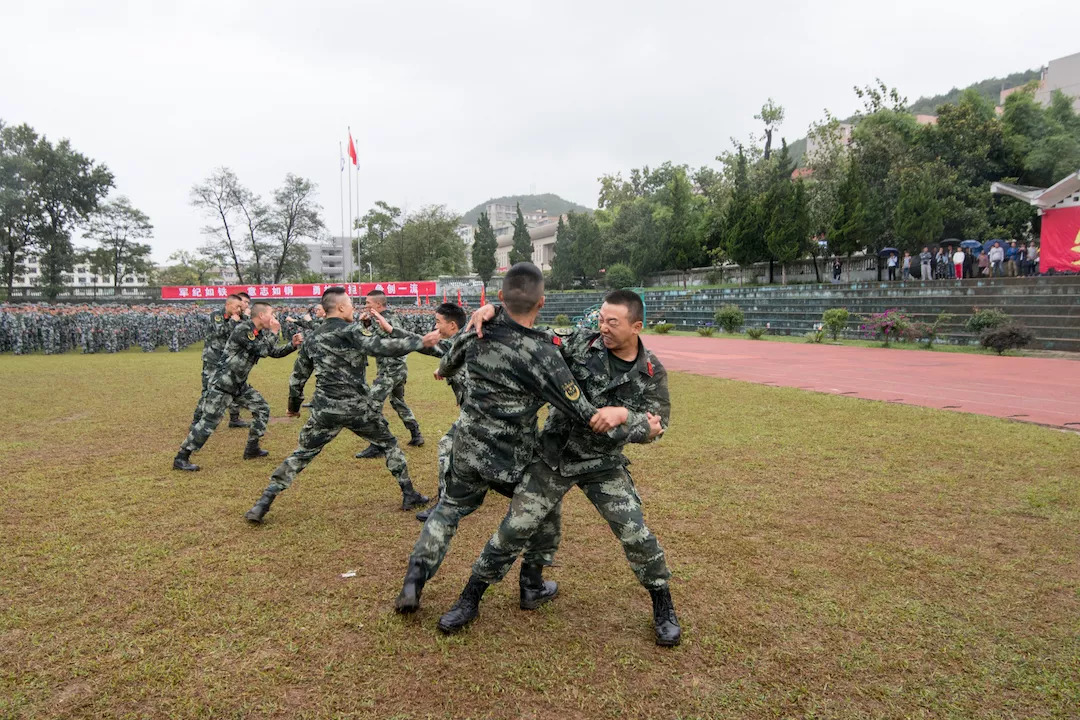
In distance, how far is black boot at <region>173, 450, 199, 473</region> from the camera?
6.46m

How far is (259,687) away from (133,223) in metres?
57.0

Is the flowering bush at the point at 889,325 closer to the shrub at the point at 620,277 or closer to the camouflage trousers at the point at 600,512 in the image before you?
the camouflage trousers at the point at 600,512

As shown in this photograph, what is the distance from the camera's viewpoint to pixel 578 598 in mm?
3625

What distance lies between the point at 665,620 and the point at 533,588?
2.53ft

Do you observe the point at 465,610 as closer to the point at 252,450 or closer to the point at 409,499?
the point at 409,499

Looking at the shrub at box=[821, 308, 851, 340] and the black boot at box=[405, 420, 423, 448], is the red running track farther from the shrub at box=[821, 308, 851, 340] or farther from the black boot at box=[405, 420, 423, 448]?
the black boot at box=[405, 420, 423, 448]

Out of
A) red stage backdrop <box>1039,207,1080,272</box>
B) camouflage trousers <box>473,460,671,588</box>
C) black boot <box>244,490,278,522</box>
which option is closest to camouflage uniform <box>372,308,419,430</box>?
black boot <box>244,490,278,522</box>

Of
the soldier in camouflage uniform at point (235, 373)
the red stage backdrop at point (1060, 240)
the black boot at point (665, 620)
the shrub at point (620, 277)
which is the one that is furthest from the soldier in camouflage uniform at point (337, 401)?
the shrub at point (620, 277)

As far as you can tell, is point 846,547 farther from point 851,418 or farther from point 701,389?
point 701,389

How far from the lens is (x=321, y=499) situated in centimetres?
548

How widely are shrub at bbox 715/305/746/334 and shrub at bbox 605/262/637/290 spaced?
50.9 ft

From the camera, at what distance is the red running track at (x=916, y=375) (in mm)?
9859

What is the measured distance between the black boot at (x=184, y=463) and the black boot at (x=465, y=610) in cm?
Answer: 441

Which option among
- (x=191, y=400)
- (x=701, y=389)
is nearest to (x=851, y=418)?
(x=701, y=389)
